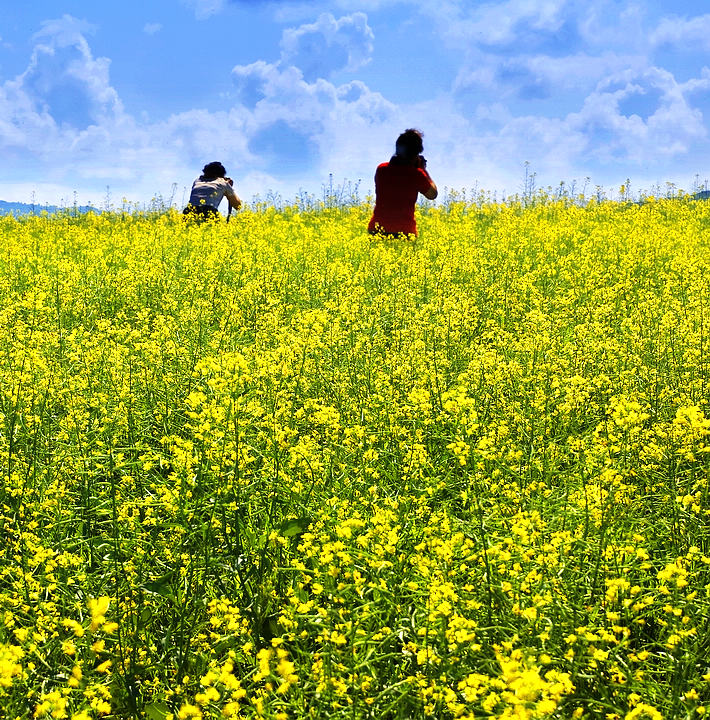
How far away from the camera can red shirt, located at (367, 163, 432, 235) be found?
33.4ft

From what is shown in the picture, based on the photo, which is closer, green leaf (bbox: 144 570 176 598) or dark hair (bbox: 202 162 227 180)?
green leaf (bbox: 144 570 176 598)

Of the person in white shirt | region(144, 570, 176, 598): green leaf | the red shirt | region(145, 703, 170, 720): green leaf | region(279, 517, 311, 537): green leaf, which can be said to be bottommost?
region(145, 703, 170, 720): green leaf

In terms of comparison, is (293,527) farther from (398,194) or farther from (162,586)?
(398,194)

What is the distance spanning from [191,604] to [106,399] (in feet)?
5.65

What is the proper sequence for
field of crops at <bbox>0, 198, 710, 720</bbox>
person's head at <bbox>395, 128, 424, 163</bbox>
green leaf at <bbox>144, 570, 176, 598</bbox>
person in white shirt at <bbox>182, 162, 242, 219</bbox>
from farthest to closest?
person in white shirt at <bbox>182, 162, 242, 219</bbox>
person's head at <bbox>395, 128, 424, 163</bbox>
green leaf at <bbox>144, 570, 176, 598</bbox>
field of crops at <bbox>0, 198, 710, 720</bbox>

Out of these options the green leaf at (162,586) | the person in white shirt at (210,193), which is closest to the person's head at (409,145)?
the person in white shirt at (210,193)

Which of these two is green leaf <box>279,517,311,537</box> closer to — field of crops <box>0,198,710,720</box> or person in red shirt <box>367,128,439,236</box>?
field of crops <box>0,198,710,720</box>

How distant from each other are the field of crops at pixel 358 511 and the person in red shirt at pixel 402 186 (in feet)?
12.1

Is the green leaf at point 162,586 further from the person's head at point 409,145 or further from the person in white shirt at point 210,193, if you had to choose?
the person in white shirt at point 210,193

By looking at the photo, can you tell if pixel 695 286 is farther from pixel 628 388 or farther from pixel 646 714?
pixel 646 714

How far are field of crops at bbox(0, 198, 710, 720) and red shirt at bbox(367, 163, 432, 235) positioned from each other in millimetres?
3671

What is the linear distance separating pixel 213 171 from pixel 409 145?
14.8 feet

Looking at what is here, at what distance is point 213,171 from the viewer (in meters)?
13.0

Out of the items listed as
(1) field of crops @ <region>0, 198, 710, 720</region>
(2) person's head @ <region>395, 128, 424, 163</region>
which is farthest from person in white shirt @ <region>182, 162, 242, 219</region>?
(1) field of crops @ <region>0, 198, 710, 720</region>
